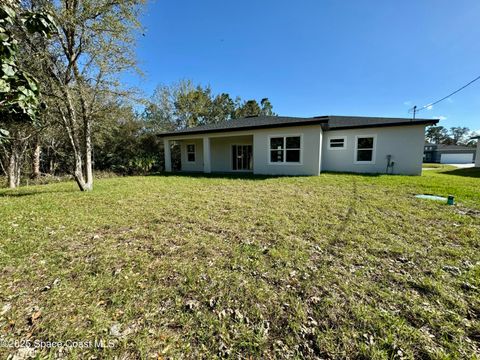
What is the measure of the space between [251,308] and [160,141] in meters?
17.2

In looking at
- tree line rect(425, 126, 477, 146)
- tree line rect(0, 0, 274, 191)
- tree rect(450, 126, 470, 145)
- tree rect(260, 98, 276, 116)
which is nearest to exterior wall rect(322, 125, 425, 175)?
tree line rect(0, 0, 274, 191)

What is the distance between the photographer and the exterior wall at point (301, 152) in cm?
976

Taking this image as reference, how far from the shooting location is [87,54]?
6.01 m

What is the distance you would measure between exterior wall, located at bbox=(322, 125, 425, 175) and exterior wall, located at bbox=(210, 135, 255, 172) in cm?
548

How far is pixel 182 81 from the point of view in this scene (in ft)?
80.8

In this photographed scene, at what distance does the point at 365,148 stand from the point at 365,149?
0.06 metres

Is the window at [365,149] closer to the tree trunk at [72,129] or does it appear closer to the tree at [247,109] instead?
the tree trunk at [72,129]

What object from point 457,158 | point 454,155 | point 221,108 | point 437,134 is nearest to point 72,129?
point 221,108

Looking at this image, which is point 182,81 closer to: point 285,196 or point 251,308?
point 285,196

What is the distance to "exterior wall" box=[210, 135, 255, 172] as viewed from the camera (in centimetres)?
1371

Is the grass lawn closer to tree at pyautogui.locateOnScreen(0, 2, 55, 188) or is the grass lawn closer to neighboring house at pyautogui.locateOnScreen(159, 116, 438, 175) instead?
tree at pyautogui.locateOnScreen(0, 2, 55, 188)

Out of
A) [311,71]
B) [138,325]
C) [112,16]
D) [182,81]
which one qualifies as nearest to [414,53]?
[311,71]

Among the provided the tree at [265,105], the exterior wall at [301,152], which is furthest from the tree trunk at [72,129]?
the tree at [265,105]

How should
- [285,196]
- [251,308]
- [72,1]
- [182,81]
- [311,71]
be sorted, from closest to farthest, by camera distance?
[251,308], [72,1], [285,196], [311,71], [182,81]
